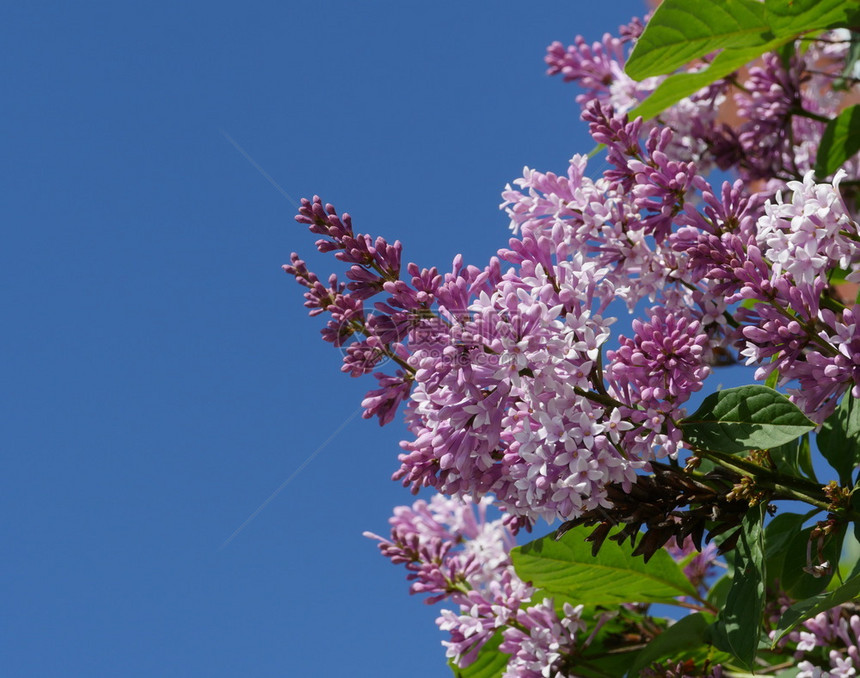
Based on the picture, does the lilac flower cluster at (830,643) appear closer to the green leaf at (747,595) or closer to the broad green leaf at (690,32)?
the green leaf at (747,595)

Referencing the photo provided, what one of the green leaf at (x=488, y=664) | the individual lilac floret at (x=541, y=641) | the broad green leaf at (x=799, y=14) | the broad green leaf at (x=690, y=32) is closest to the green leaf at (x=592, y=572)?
the individual lilac floret at (x=541, y=641)

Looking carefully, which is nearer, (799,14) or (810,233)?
(810,233)

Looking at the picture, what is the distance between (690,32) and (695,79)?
325mm

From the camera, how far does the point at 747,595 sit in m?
1.80

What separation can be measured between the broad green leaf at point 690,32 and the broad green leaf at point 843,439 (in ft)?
3.73

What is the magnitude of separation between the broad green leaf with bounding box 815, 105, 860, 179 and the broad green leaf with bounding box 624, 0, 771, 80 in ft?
2.31

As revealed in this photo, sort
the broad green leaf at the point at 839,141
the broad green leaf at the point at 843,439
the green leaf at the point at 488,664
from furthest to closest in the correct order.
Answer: the broad green leaf at the point at 839,141
the green leaf at the point at 488,664
the broad green leaf at the point at 843,439

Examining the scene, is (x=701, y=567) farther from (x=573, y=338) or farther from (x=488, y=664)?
(x=573, y=338)

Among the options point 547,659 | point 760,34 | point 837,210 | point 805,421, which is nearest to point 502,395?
point 805,421

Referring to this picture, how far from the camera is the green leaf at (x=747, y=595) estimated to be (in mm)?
1748

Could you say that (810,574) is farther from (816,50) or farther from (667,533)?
(816,50)

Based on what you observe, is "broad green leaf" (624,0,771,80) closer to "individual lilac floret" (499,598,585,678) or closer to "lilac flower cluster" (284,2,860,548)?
"lilac flower cluster" (284,2,860,548)

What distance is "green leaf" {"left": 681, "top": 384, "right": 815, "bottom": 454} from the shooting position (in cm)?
168

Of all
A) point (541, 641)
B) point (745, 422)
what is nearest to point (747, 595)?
point (745, 422)
